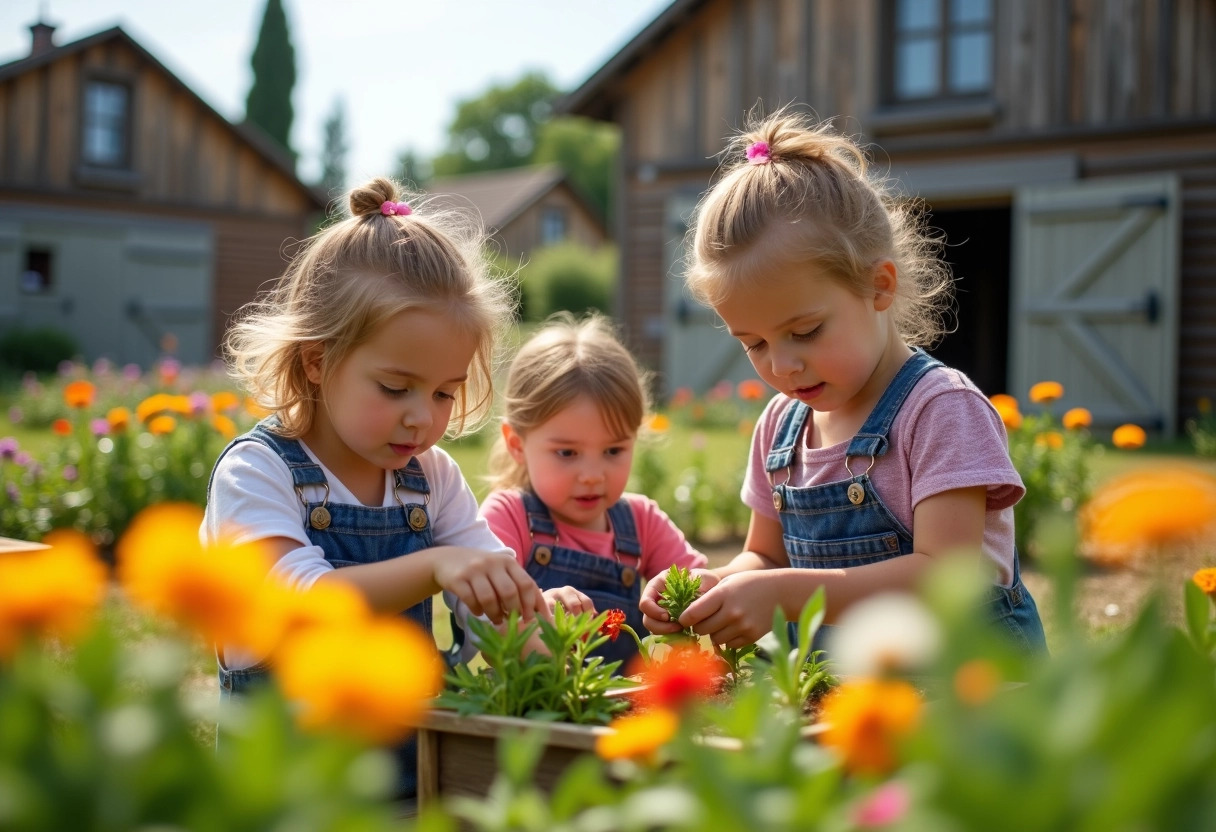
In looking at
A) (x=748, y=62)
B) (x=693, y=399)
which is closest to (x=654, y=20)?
(x=748, y=62)

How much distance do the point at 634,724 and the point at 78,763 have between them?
0.40m

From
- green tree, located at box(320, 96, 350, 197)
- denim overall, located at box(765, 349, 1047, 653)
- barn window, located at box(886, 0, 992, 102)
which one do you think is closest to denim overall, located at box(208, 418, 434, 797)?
denim overall, located at box(765, 349, 1047, 653)

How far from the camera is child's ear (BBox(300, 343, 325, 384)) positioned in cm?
235

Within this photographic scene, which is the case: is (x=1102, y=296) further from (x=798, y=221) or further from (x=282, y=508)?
(x=282, y=508)

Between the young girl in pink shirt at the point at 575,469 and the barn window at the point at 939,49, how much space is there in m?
9.40

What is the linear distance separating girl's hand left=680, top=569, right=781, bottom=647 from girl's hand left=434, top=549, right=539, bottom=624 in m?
0.24

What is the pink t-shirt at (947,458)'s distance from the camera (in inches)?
86.7

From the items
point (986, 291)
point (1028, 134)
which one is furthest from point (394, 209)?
point (986, 291)

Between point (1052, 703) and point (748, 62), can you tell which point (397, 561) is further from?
point (748, 62)

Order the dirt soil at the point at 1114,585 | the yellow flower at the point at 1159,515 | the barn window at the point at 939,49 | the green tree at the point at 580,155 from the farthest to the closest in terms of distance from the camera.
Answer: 1. the green tree at the point at 580,155
2. the barn window at the point at 939,49
3. the dirt soil at the point at 1114,585
4. the yellow flower at the point at 1159,515

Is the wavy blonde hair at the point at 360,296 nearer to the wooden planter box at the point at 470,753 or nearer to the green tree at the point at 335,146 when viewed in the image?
the wooden planter box at the point at 470,753

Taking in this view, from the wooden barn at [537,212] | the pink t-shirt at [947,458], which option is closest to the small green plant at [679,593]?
the pink t-shirt at [947,458]

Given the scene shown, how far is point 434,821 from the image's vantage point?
2.20 feet

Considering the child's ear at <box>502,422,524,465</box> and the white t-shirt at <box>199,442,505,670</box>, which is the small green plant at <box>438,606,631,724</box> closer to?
the white t-shirt at <box>199,442,505,670</box>
